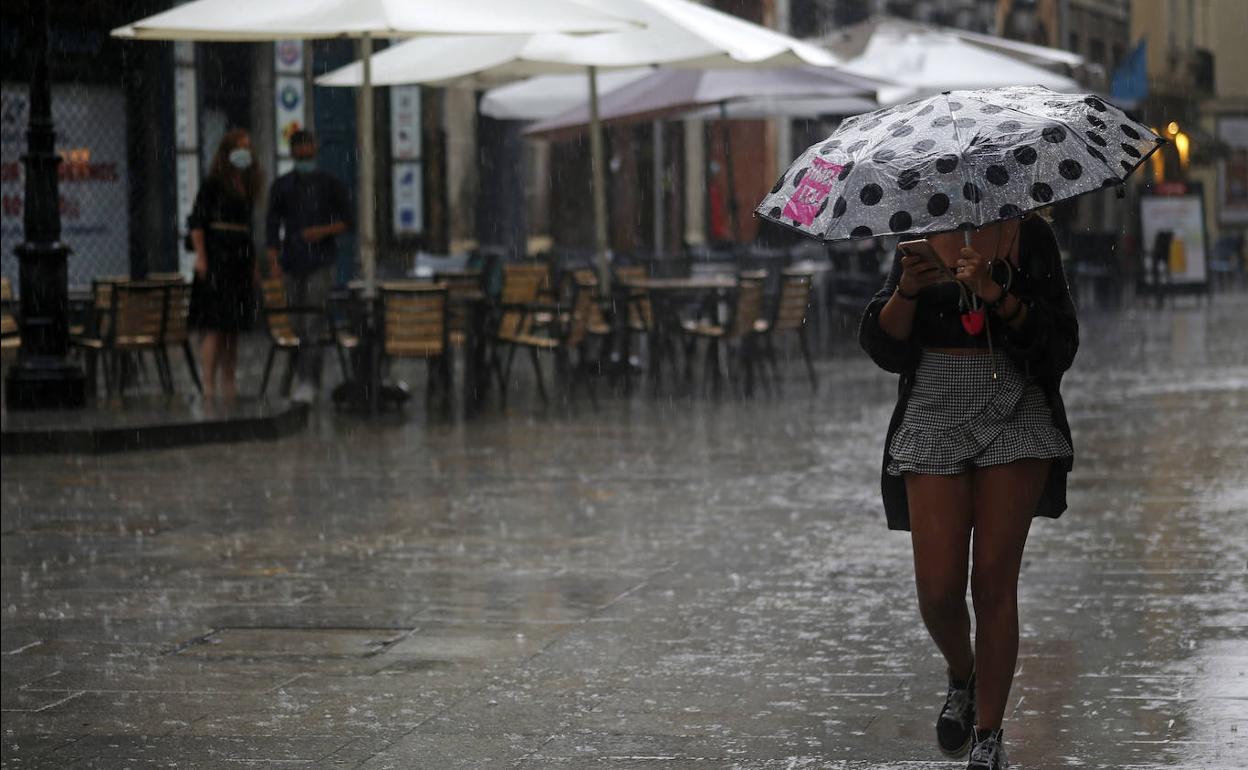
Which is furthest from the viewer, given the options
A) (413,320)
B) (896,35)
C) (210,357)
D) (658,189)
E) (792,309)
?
(658,189)

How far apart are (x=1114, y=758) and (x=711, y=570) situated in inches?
125

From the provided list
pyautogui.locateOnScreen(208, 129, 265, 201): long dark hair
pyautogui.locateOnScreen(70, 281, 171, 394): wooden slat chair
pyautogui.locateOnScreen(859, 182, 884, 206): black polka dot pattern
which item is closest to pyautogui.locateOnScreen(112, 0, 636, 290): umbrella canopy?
A: pyautogui.locateOnScreen(208, 129, 265, 201): long dark hair

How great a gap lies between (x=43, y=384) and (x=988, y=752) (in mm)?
10007

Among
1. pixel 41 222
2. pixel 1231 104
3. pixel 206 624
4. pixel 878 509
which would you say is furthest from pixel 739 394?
pixel 1231 104

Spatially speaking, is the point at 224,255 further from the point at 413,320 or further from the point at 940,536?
the point at 940,536

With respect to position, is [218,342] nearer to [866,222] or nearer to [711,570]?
[711,570]

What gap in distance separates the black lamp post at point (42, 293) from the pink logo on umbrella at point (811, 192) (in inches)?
379

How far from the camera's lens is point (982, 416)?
489 cm

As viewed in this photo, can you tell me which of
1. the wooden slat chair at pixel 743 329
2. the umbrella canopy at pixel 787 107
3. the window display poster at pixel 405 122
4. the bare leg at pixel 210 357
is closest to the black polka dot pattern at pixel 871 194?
the bare leg at pixel 210 357

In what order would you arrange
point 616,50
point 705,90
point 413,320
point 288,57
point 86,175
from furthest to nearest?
point 288,57 < point 86,175 < point 705,90 < point 616,50 < point 413,320

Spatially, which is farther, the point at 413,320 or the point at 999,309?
the point at 413,320

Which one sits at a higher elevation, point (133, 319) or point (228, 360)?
point (133, 319)

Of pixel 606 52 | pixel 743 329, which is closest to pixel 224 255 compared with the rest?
pixel 606 52

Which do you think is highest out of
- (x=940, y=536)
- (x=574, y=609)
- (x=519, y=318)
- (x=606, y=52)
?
(x=606, y=52)
